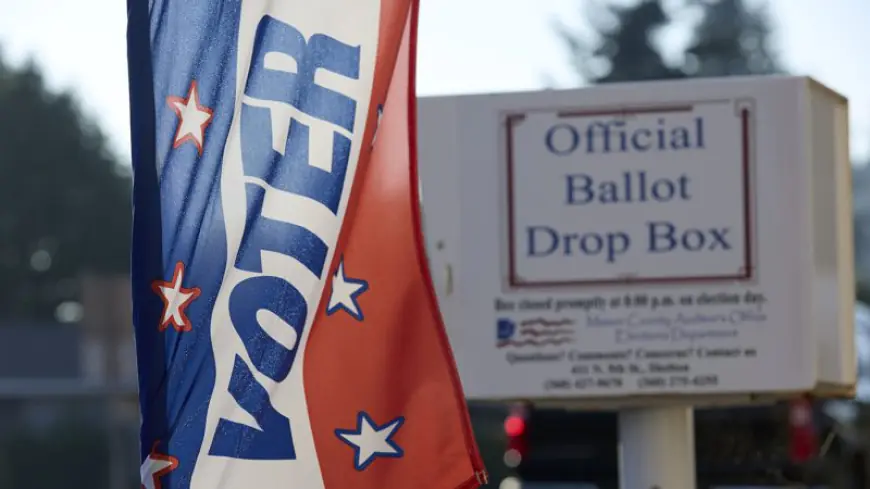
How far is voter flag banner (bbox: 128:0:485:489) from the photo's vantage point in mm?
4402

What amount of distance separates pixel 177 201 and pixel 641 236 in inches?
58.2

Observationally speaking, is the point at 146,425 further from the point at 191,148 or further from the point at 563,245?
the point at 563,245

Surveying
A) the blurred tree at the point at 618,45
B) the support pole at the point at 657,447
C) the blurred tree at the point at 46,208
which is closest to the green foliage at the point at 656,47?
the blurred tree at the point at 618,45

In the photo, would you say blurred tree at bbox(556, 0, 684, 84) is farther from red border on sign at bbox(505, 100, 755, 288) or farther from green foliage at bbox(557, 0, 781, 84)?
red border on sign at bbox(505, 100, 755, 288)

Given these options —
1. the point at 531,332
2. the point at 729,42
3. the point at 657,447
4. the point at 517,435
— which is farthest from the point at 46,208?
the point at 531,332

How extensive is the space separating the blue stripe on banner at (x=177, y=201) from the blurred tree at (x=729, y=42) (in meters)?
54.0

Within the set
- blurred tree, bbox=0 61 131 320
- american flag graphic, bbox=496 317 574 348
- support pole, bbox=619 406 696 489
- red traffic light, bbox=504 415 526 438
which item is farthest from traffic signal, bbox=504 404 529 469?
blurred tree, bbox=0 61 131 320

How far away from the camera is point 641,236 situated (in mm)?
5371

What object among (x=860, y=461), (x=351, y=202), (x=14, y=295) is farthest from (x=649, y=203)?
(x=14, y=295)

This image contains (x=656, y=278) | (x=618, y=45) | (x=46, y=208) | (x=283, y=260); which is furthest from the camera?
(x=46, y=208)

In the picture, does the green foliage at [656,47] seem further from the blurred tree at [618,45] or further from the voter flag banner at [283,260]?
the voter flag banner at [283,260]

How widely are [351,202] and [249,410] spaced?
0.53 meters

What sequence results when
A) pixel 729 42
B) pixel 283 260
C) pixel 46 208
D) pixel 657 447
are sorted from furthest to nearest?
pixel 46 208, pixel 729 42, pixel 657 447, pixel 283 260

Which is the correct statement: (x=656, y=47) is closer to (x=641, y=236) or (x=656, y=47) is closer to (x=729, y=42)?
(x=729, y=42)
